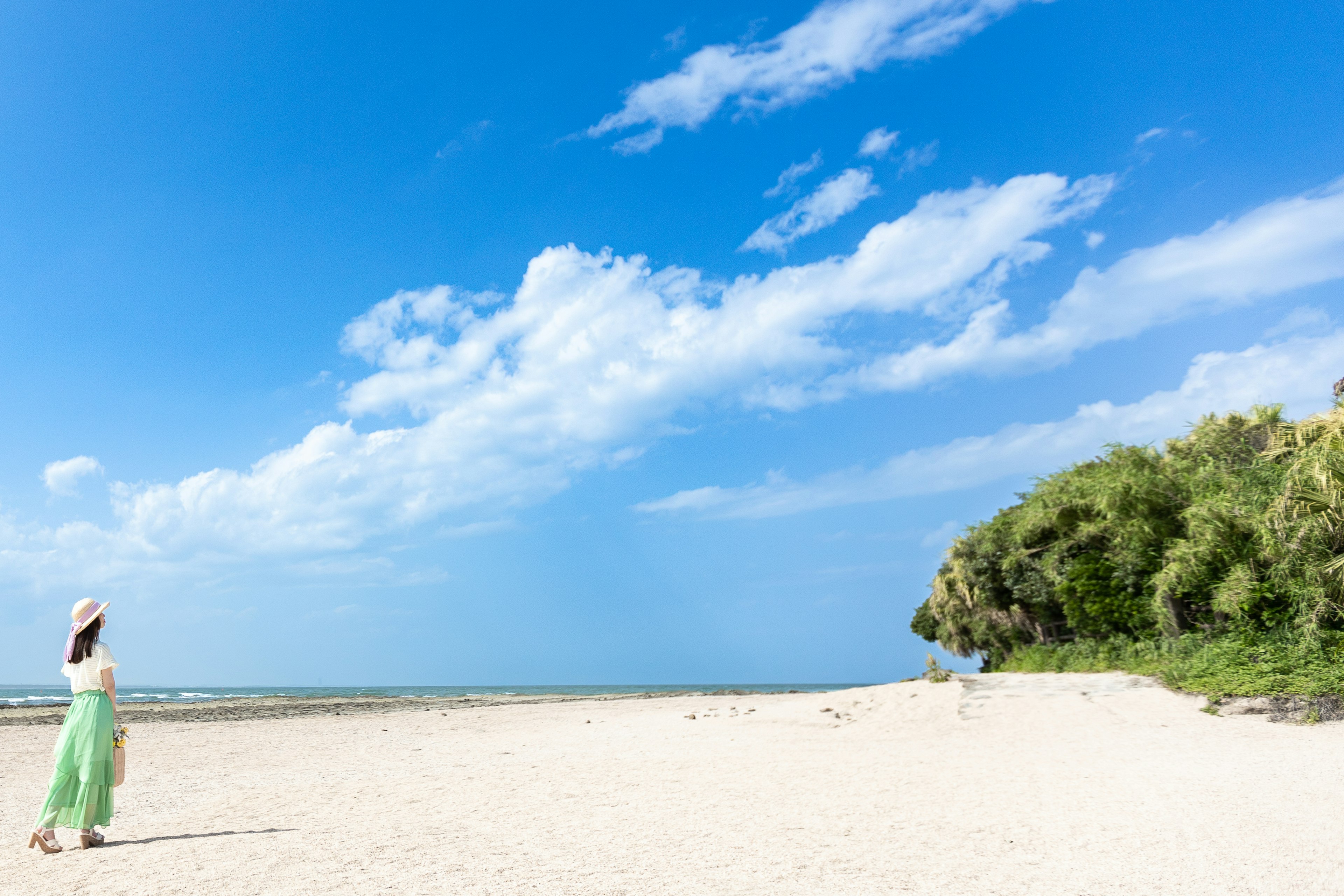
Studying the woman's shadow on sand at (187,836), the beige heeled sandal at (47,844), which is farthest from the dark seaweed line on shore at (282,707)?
the beige heeled sandal at (47,844)

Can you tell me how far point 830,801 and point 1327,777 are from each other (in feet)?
17.8

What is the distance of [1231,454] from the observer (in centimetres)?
1916

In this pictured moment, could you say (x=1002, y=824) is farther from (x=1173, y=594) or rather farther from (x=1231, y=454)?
(x=1231, y=454)

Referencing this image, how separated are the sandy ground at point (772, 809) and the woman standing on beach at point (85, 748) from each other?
255mm

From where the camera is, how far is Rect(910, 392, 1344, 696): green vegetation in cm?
1332

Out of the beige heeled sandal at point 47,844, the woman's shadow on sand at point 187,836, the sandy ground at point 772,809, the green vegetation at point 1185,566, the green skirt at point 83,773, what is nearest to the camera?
the sandy ground at point 772,809

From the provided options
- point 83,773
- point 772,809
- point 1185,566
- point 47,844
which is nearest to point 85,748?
point 83,773

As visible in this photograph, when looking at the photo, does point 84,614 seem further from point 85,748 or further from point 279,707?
point 279,707

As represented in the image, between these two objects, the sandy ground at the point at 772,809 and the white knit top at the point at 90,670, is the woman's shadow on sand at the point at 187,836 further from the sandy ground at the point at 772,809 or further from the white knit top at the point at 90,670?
the white knit top at the point at 90,670

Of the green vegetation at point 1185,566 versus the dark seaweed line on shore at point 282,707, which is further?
the dark seaweed line on shore at point 282,707

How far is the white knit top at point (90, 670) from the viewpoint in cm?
707

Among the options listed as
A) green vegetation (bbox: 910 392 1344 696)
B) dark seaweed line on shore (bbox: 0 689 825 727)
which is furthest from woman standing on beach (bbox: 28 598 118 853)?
dark seaweed line on shore (bbox: 0 689 825 727)

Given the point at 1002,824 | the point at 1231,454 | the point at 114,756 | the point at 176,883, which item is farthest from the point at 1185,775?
the point at 1231,454

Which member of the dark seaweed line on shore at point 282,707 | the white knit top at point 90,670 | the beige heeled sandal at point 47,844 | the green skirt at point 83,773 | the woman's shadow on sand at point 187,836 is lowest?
the dark seaweed line on shore at point 282,707
